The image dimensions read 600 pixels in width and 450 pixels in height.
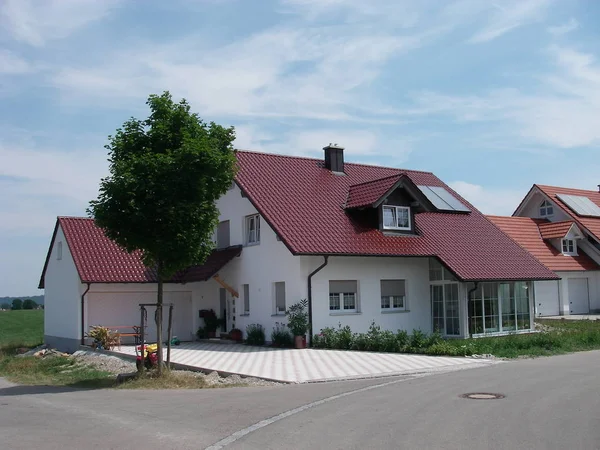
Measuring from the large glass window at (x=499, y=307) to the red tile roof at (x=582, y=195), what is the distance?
15.5 meters

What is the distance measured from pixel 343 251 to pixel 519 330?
Answer: 859 centimetres

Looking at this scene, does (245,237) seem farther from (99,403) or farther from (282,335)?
(99,403)

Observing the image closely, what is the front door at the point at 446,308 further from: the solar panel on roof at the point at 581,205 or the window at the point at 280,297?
the solar panel on roof at the point at 581,205

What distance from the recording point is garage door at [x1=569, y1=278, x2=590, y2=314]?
40.0 m

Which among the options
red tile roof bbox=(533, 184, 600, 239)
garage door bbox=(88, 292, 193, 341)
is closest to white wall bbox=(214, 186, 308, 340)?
garage door bbox=(88, 292, 193, 341)

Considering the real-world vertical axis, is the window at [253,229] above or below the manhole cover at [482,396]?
above

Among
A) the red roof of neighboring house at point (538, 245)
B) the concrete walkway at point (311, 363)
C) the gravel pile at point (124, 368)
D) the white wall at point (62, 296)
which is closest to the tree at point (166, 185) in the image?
the gravel pile at point (124, 368)

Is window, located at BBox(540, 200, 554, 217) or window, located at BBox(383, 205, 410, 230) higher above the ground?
window, located at BBox(540, 200, 554, 217)

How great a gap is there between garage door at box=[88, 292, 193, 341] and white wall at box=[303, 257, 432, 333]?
25.4 feet

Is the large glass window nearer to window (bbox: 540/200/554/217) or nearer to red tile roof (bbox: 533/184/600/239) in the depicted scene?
red tile roof (bbox: 533/184/600/239)

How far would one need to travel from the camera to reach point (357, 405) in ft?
39.1

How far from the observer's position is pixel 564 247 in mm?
41344

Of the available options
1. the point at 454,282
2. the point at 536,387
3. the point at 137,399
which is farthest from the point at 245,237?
the point at 536,387

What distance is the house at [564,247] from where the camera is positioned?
128 ft
